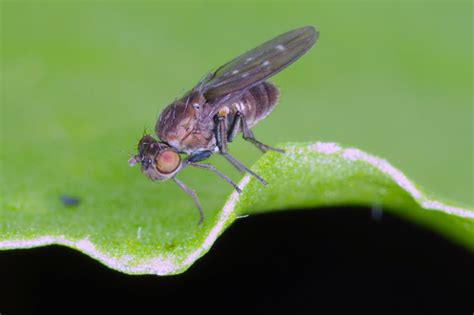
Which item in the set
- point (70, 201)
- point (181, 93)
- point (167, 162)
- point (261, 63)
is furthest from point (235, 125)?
point (70, 201)

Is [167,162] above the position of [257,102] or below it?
below

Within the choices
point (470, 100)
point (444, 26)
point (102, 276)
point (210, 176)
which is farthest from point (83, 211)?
point (444, 26)

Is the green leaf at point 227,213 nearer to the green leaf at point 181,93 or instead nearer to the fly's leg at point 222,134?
the green leaf at point 181,93

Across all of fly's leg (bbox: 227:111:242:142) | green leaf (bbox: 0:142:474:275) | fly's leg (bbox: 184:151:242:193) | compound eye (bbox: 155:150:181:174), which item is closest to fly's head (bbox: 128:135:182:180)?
compound eye (bbox: 155:150:181:174)

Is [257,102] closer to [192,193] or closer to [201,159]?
[201,159]

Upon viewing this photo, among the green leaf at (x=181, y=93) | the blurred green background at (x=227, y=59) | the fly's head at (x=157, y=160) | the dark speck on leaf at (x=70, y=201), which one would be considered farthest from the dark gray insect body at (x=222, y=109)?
the dark speck on leaf at (x=70, y=201)

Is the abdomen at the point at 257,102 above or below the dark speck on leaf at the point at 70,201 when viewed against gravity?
above
